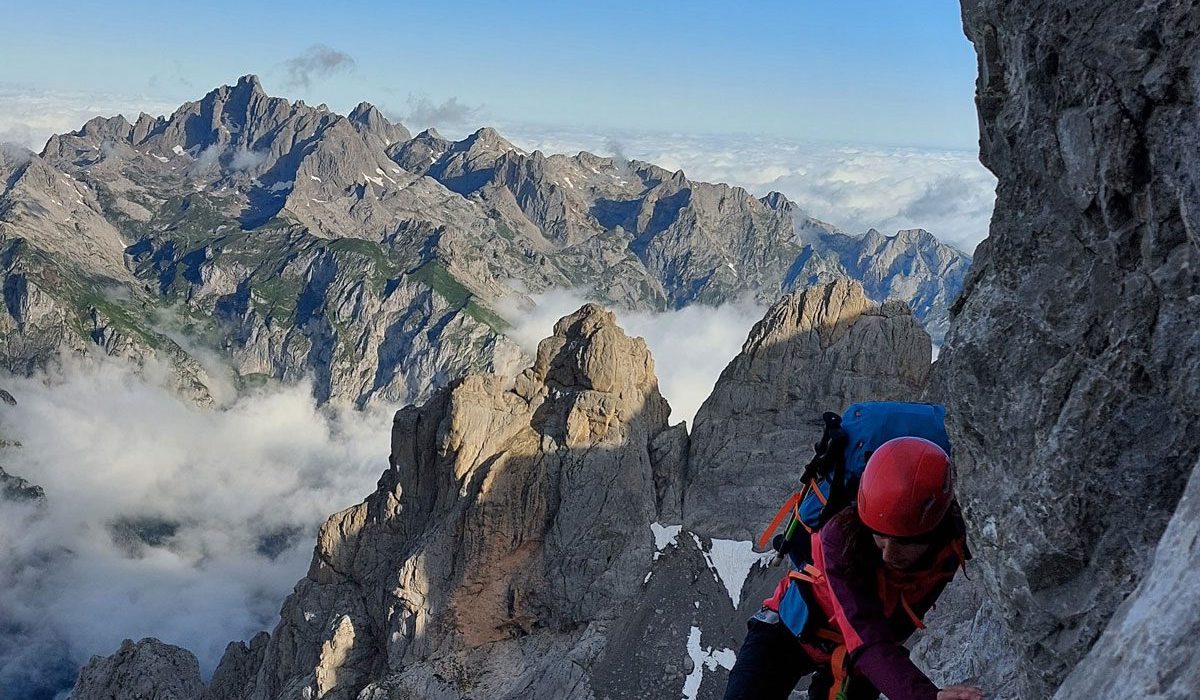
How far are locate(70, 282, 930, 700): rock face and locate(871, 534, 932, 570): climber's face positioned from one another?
140 feet

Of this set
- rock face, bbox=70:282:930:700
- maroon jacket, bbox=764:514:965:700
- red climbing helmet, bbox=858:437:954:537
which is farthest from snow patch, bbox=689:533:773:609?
red climbing helmet, bbox=858:437:954:537

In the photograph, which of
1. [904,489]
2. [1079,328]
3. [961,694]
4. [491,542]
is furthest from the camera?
[491,542]

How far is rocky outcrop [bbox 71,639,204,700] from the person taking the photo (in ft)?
209

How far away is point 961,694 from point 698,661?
46.1 m

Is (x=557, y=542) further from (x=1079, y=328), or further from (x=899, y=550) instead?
(x=1079, y=328)

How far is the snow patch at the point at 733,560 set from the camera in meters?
55.2

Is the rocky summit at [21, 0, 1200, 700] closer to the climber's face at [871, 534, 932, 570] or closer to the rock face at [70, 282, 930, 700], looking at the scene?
the rock face at [70, 282, 930, 700]

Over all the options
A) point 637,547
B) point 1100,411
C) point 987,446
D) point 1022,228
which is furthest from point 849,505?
point 637,547

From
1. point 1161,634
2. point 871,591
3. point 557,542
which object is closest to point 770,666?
point 871,591

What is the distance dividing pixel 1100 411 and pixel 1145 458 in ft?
1.80

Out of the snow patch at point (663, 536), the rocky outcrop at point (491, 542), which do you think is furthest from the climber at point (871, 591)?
the snow patch at point (663, 536)

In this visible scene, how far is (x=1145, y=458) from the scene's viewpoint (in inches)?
275

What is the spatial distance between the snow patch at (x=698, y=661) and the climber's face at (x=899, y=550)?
140 ft

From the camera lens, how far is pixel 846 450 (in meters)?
9.65
